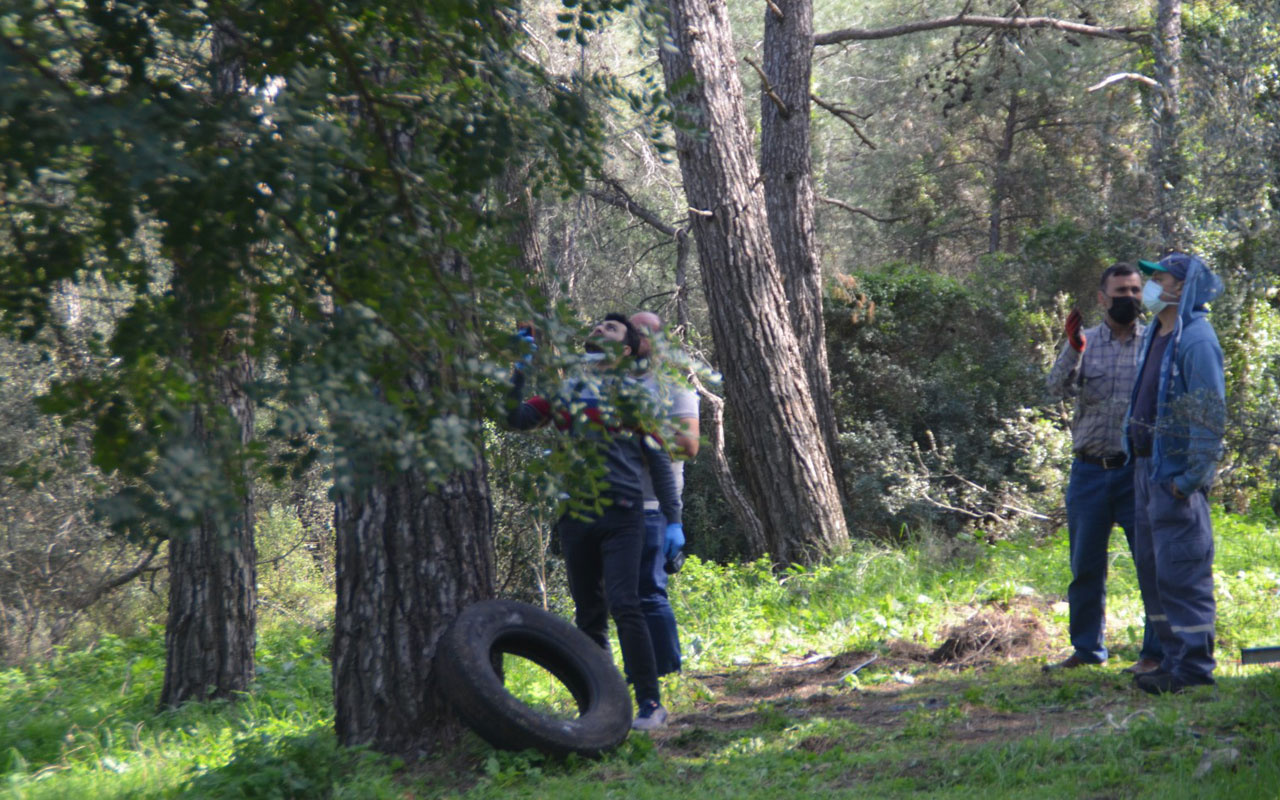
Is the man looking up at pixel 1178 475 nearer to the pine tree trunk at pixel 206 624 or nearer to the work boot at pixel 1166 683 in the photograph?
the work boot at pixel 1166 683

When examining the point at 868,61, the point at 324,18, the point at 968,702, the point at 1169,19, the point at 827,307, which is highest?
the point at 868,61

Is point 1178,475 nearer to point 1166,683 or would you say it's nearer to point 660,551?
point 1166,683

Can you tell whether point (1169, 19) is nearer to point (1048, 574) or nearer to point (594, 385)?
point (1048, 574)

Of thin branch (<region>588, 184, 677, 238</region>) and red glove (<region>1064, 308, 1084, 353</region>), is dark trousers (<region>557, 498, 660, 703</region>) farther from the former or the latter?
thin branch (<region>588, 184, 677, 238</region>)

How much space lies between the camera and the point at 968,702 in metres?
5.21

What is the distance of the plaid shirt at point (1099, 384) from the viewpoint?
217 inches

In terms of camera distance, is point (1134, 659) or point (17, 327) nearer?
point (17, 327)

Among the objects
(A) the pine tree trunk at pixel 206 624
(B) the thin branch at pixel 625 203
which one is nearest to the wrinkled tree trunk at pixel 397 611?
(A) the pine tree trunk at pixel 206 624

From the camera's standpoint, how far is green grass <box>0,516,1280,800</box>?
4074 mm

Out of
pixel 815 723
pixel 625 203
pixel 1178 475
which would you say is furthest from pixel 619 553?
pixel 625 203

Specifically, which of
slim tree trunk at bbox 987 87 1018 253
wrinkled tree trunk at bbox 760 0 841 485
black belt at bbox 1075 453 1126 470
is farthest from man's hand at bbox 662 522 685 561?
slim tree trunk at bbox 987 87 1018 253

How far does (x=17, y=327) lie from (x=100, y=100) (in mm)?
734

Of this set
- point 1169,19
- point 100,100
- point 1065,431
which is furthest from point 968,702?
point 1169,19

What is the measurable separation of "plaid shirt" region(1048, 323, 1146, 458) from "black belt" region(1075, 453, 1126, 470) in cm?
2
